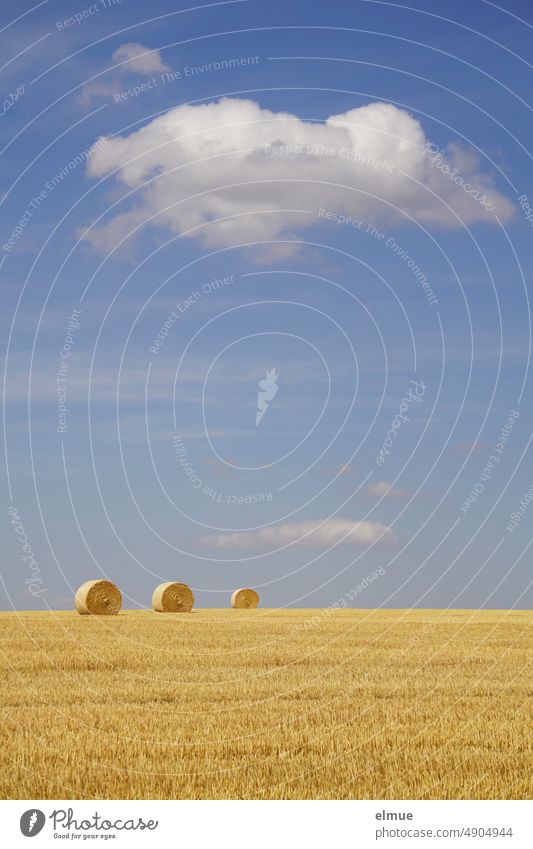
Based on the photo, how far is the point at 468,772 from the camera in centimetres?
1138

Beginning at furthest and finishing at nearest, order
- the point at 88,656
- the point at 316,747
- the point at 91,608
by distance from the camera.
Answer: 1. the point at 91,608
2. the point at 88,656
3. the point at 316,747

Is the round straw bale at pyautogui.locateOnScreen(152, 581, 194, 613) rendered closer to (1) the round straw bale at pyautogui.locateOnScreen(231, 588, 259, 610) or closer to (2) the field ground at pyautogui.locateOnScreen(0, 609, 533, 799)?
(1) the round straw bale at pyautogui.locateOnScreen(231, 588, 259, 610)

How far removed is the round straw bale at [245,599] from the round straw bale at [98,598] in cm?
1130

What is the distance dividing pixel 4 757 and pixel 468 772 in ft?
17.4

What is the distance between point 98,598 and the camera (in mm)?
41312

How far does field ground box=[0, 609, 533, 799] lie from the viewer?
420 inches

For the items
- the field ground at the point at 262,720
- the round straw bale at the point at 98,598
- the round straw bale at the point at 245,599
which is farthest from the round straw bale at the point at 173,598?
the field ground at the point at 262,720
